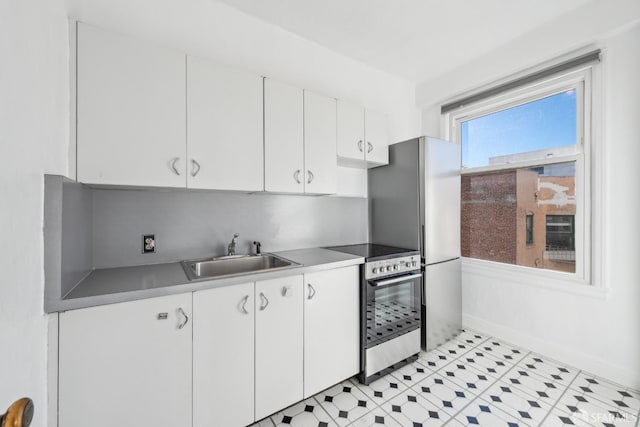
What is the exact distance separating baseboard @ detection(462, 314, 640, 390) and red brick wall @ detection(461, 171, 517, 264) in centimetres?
69

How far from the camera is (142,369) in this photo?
1178 millimetres

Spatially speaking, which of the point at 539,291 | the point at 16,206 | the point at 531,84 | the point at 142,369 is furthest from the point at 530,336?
the point at 16,206

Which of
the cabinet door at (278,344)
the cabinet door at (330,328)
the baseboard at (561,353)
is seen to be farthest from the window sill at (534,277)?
the cabinet door at (278,344)

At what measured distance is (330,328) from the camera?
178cm

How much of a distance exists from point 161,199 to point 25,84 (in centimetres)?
100

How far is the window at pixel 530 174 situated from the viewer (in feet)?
7.01

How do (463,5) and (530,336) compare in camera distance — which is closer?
(463,5)

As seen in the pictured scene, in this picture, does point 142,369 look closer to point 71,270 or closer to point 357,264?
point 71,270

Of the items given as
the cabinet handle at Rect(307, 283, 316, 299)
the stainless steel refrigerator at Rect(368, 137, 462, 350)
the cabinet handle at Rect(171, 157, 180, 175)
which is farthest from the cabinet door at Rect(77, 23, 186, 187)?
the stainless steel refrigerator at Rect(368, 137, 462, 350)

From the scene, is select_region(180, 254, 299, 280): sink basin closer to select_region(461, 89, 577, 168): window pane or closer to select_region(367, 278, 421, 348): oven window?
select_region(367, 278, 421, 348): oven window

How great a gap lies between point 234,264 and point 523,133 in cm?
292

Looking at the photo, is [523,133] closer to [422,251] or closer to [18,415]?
[422,251]

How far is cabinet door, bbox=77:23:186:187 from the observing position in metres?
1.24

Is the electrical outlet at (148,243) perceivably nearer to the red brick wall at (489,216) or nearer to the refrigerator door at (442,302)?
the refrigerator door at (442,302)
